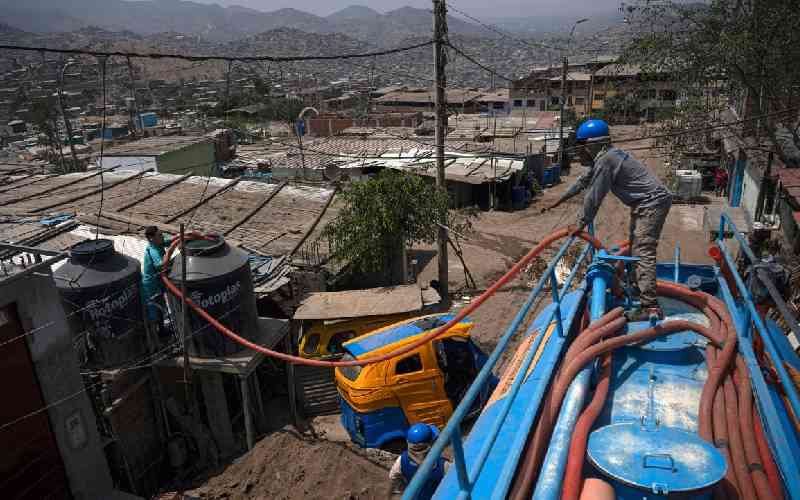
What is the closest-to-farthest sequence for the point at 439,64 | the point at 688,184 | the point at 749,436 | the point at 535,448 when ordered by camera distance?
the point at 749,436, the point at 535,448, the point at 439,64, the point at 688,184

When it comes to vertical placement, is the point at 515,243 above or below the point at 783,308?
below

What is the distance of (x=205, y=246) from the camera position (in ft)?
28.1

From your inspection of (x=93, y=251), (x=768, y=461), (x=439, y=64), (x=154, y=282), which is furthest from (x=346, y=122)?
(x=768, y=461)

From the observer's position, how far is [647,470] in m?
2.70

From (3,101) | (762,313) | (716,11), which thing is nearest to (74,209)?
(762,313)

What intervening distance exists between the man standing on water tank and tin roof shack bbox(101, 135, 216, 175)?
1569 centimetres

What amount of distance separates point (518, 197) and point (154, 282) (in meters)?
20.3

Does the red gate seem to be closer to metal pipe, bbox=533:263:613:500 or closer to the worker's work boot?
metal pipe, bbox=533:263:613:500

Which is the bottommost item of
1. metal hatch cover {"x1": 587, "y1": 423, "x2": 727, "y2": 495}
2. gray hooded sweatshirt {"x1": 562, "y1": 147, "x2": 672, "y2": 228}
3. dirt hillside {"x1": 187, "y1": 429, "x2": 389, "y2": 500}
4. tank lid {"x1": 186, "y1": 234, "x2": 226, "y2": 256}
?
dirt hillside {"x1": 187, "y1": 429, "x2": 389, "y2": 500}

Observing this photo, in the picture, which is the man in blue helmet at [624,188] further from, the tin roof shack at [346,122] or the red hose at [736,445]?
the tin roof shack at [346,122]

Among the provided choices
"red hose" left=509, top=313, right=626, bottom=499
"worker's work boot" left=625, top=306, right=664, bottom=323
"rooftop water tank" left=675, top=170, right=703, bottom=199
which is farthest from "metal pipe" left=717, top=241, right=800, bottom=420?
"rooftop water tank" left=675, top=170, right=703, bottom=199

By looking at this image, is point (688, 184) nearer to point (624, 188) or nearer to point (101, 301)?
point (624, 188)

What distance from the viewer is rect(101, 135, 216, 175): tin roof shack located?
2561 cm

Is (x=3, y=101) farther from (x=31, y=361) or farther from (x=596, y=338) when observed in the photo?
(x=596, y=338)
